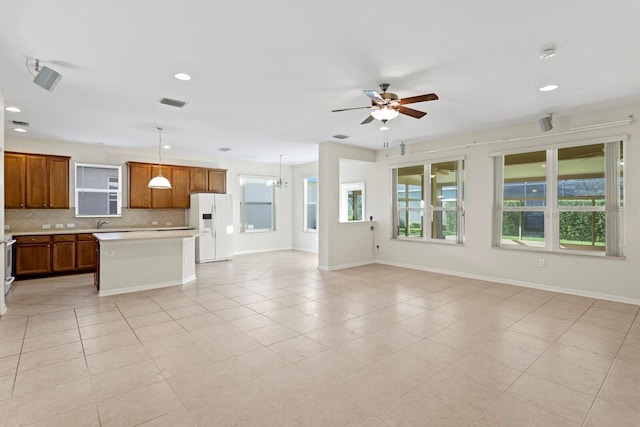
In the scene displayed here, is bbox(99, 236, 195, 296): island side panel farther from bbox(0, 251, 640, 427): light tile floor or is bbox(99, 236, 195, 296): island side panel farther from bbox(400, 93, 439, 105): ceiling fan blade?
bbox(400, 93, 439, 105): ceiling fan blade

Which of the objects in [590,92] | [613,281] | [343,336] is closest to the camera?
[343,336]

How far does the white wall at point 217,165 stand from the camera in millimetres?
6551

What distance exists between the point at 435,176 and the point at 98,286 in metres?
6.27

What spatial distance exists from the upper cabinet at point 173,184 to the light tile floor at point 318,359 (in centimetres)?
289

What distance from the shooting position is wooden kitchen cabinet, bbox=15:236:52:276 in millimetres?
5777

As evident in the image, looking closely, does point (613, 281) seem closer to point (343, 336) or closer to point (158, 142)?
point (343, 336)

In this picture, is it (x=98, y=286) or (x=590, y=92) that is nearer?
(x=590, y=92)

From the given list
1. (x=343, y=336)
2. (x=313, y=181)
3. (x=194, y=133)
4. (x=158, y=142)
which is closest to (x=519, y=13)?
(x=343, y=336)

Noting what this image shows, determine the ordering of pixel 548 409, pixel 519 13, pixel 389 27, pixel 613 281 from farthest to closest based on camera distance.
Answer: pixel 613 281 → pixel 389 27 → pixel 519 13 → pixel 548 409

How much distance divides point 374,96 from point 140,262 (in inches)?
170

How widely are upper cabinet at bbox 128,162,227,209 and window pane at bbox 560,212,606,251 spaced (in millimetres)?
7238

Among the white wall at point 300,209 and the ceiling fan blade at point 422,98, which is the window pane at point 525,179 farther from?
the white wall at point 300,209

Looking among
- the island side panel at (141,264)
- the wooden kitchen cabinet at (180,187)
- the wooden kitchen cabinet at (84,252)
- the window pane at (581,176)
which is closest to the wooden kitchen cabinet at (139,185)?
the wooden kitchen cabinet at (180,187)

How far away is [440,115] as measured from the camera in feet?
16.2
